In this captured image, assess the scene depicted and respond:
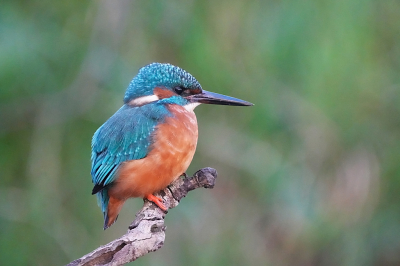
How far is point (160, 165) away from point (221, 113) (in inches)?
61.1

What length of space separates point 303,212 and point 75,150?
5.19 feet

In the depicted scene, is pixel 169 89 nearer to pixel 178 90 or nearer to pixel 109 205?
pixel 178 90

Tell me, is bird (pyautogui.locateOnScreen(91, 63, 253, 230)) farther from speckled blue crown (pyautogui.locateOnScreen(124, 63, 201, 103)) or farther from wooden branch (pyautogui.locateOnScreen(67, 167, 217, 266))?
wooden branch (pyautogui.locateOnScreen(67, 167, 217, 266))

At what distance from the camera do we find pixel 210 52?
354 cm

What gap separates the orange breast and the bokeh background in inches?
38.9

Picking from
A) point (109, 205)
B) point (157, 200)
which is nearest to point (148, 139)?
point (157, 200)

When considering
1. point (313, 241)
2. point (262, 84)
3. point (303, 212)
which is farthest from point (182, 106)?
point (313, 241)

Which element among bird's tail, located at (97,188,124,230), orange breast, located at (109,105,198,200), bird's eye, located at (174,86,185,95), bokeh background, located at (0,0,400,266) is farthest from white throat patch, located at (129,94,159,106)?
bokeh background, located at (0,0,400,266)

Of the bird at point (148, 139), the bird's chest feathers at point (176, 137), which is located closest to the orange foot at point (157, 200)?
the bird at point (148, 139)

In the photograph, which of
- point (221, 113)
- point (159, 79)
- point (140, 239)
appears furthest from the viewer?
point (221, 113)

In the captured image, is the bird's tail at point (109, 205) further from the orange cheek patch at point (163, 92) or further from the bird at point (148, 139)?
the orange cheek patch at point (163, 92)

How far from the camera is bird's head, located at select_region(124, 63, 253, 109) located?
283cm

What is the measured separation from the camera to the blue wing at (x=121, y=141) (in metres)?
2.61

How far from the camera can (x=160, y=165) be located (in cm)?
254
